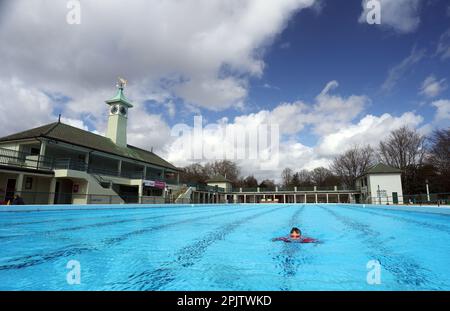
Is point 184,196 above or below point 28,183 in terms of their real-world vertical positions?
below

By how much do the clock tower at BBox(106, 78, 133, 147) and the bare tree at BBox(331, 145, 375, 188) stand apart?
3978 centimetres

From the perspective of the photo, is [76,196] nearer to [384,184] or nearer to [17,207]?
[17,207]

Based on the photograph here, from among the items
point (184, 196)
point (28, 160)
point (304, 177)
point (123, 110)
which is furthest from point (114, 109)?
point (304, 177)

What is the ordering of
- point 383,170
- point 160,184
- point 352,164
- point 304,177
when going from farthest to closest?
point 304,177, point 352,164, point 383,170, point 160,184

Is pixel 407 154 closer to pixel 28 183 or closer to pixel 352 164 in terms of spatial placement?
pixel 352 164

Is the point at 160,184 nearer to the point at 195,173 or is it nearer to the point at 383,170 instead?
the point at 383,170

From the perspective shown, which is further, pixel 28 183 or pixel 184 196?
pixel 184 196

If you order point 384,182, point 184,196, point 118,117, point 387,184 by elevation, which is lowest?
point 184,196

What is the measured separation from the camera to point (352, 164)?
48.5m

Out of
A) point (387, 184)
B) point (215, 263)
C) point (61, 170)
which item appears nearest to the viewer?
point (215, 263)

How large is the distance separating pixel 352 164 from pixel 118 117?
138ft

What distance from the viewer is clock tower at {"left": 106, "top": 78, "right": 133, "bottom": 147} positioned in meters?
29.7

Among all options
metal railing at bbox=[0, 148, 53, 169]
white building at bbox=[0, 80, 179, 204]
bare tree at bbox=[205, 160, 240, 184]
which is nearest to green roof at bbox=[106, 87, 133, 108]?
white building at bbox=[0, 80, 179, 204]

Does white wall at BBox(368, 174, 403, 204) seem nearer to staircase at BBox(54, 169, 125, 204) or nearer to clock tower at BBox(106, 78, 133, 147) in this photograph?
staircase at BBox(54, 169, 125, 204)
